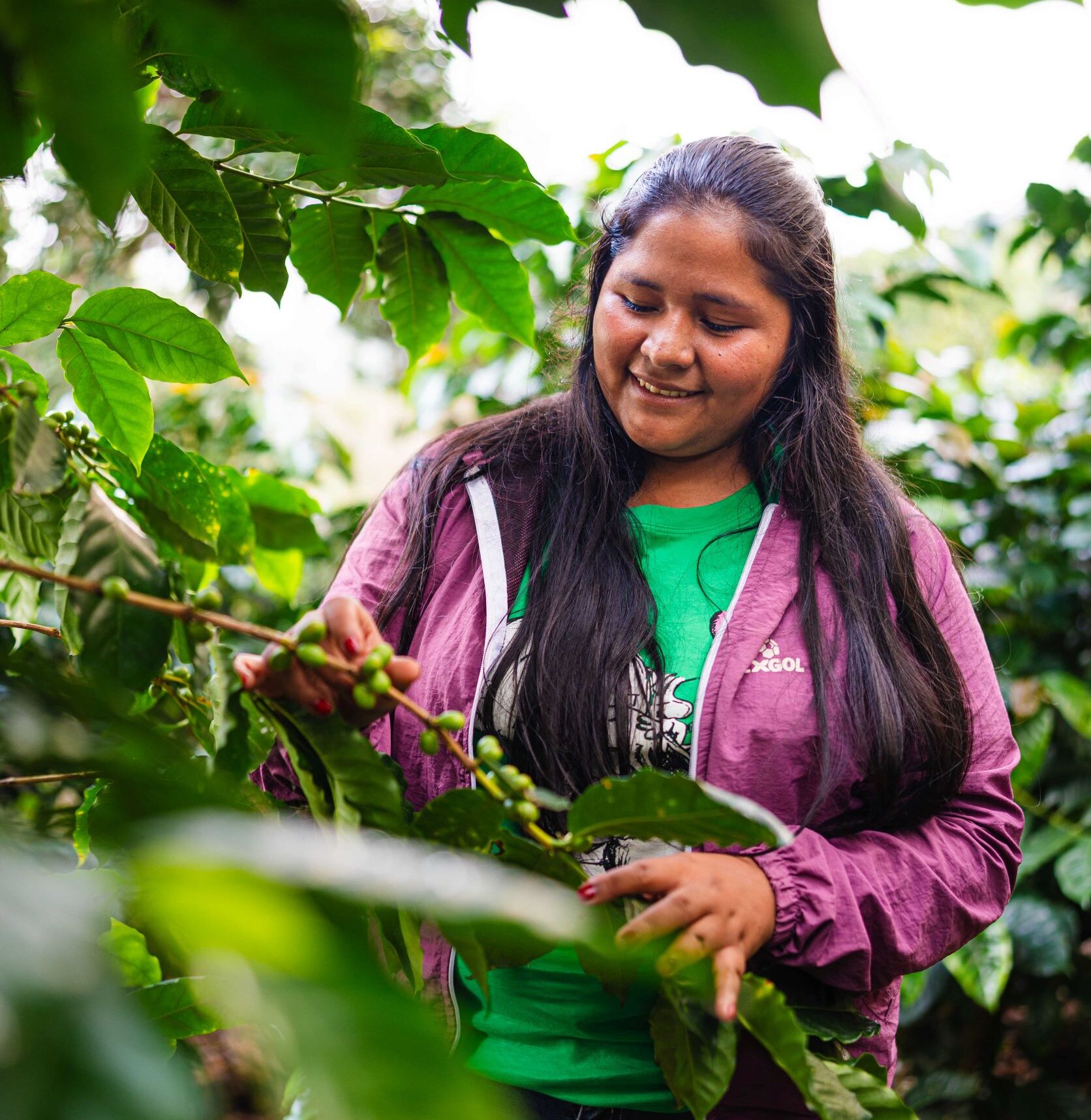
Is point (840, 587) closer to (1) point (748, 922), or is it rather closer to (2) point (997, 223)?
(1) point (748, 922)

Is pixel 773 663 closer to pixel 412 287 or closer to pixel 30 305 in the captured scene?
pixel 412 287

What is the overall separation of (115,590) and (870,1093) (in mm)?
439

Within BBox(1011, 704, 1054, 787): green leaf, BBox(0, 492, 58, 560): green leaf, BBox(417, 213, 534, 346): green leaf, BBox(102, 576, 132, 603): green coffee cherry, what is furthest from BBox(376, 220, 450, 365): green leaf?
BBox(1011, 704, 1054, 787): green leaf

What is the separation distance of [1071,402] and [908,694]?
179 centimetres

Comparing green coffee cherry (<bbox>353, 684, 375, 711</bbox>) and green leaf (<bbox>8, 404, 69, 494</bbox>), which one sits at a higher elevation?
green leaf (<bbox>8, 404, 69, 494</bbox>)

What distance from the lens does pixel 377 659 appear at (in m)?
0.51

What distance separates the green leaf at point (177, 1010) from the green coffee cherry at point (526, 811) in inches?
8.4

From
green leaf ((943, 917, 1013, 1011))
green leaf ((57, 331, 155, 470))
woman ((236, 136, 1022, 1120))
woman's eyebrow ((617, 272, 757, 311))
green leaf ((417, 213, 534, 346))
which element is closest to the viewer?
green leaf ((57, 331, 155, 470))

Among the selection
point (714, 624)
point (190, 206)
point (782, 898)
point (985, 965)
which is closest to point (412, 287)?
point (190, 206)

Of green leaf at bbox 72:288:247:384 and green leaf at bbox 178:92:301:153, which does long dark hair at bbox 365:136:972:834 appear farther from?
green leaf at bbox 178:92:301:153

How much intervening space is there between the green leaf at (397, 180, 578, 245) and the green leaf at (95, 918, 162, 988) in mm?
500

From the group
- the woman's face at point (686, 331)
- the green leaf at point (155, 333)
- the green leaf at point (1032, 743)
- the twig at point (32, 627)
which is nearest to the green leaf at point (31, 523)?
the twig at point (32, 627)

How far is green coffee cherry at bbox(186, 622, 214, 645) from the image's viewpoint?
0.50 metres

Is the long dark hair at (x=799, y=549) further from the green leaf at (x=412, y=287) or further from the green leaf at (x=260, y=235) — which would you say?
the green leaf at (x=260, y=235)
